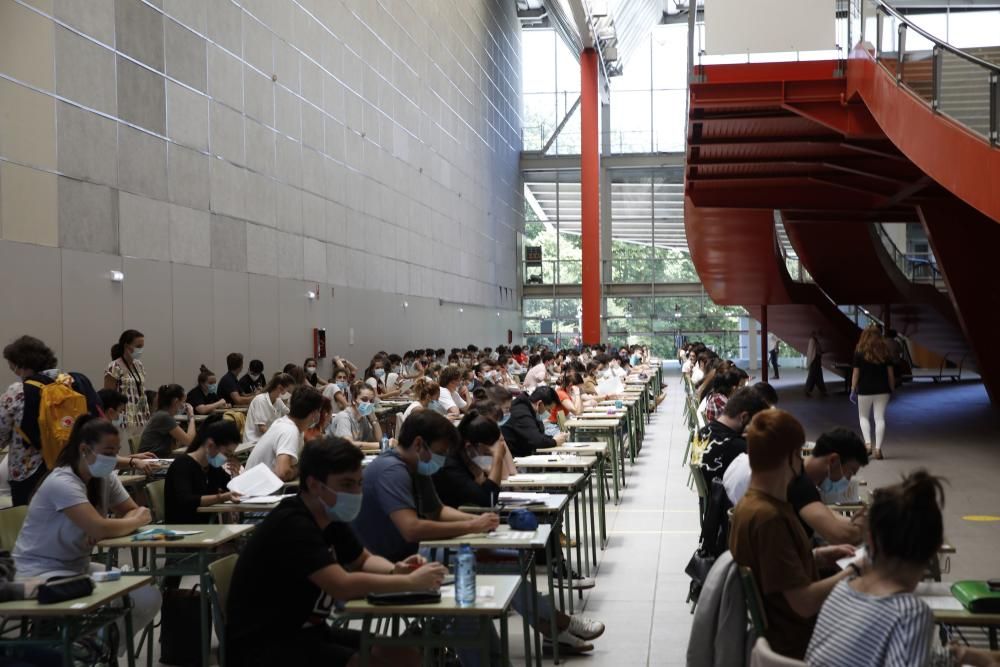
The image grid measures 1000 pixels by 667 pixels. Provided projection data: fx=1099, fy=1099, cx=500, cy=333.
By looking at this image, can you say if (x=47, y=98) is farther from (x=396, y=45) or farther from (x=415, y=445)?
(x=396, y=45)

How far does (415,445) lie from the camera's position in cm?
541

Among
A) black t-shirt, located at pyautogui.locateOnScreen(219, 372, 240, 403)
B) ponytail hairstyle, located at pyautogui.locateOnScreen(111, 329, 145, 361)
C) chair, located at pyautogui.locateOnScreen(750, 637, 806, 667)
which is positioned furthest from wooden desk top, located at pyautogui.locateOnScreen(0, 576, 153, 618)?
black t-shirt, located at pyautogui.locateOnScreen(219, 372, 240, 403)

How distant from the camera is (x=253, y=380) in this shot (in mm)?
14680

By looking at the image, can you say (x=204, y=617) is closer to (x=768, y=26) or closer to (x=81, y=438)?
(x=81, y=438)

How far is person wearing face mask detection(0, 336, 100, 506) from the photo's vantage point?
7211 mm

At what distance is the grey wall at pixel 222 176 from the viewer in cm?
1047

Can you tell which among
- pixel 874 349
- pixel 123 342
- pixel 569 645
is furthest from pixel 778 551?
pixel 874 349

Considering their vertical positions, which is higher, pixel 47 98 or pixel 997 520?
pixel 47 98

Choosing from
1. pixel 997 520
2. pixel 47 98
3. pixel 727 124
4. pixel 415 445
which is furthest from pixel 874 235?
pixel 415 445

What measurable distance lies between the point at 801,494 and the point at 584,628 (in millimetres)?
1894

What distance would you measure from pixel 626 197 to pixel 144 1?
31.1 metres


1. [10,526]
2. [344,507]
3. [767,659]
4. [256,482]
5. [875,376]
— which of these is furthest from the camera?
[875,376]

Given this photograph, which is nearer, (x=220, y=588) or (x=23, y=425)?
(x=220, y=588)

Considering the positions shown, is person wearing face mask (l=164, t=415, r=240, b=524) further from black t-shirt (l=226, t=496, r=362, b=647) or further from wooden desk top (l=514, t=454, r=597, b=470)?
black t-shirt (l=226, t=496, r=362, b=647)
